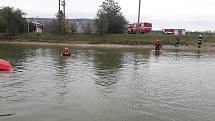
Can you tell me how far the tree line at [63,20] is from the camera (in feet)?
280

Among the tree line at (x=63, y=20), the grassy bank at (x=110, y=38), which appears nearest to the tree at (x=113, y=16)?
the tree line at (x=63, y=20)

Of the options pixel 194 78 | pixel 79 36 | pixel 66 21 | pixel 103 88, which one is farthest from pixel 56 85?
pixel 66 21

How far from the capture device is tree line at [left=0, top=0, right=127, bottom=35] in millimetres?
85250

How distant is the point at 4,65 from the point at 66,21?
208 feet

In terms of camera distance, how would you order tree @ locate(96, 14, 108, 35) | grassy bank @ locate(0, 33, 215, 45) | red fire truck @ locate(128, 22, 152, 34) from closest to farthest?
grassy bank @ locate(0, 33, 215, 45) < tree @ locate(96, 14, 108, 35) < red fire truck @ locate(128, 22, 152, 34)

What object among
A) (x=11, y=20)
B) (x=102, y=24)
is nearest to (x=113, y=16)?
(x=102, y=24)

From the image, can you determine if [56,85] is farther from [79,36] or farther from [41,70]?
[79,36]

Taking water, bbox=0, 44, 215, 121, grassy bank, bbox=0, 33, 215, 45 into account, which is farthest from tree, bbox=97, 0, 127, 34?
water, bbox=0, 44, 215, 121

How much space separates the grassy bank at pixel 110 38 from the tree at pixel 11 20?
9.14 ft

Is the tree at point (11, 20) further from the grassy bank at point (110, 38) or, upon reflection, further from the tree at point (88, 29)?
the tree at point (88, 29)

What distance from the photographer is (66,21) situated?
89000 millimetres

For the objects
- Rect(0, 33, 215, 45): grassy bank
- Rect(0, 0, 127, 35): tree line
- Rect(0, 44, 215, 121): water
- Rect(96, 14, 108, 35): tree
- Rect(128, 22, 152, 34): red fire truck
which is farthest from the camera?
Rect(128, 22, 152, 34): red fire truck

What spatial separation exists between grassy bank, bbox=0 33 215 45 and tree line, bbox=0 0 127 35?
282 cm

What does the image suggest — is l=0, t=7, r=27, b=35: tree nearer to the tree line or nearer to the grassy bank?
the tree line
